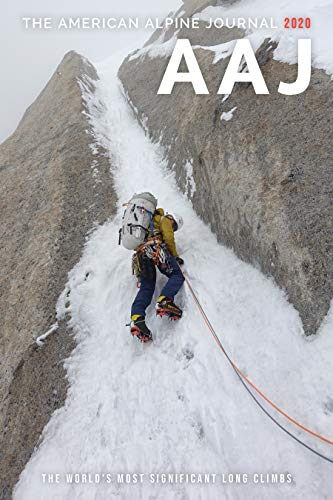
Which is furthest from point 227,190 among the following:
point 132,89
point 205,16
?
point 205,16

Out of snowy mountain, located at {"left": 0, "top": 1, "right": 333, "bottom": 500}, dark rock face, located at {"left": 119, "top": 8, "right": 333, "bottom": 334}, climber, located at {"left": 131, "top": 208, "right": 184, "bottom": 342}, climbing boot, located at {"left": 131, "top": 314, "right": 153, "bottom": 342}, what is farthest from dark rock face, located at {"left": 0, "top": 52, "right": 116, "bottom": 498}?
dark rock face, located at {"left": 119, "top": 8, "right": 333, "bottom": 334}

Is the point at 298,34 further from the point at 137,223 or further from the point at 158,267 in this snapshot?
the point at 158,267

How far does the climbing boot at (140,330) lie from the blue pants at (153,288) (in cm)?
14

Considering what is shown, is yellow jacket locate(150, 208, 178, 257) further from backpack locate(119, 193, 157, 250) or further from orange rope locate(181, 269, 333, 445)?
orange rope locate(181, 269, 333, 445)

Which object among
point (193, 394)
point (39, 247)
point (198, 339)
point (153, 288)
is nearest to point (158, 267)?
point (153, 288)

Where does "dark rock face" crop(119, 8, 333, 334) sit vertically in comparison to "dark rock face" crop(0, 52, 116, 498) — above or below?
above

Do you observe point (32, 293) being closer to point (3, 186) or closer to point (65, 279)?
point (65, 279)

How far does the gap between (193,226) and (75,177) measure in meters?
6.55

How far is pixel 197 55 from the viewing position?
15.6 m

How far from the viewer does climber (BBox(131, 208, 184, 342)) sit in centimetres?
715

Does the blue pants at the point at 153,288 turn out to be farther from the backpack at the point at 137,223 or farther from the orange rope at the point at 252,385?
the backpack at the point at 137,223

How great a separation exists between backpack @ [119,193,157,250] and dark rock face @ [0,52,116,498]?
266cm

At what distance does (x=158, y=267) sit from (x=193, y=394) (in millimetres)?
3069

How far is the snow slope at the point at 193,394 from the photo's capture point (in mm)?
4934
